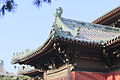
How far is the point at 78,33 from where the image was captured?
8.63m

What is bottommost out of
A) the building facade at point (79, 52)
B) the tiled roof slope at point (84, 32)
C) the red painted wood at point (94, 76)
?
the red painted wood at point (94, 76)

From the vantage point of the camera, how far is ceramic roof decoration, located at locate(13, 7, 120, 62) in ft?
26.5

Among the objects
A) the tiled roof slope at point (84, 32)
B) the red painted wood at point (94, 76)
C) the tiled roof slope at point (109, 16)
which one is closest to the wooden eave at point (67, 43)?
the tiled roof slope at point (84, 32)

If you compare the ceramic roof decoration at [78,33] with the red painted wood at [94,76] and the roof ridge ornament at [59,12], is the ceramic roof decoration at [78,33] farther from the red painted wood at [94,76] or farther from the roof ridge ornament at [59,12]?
the red painted wood at [94,76]

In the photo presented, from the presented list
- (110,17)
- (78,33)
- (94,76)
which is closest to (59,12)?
(78,33)

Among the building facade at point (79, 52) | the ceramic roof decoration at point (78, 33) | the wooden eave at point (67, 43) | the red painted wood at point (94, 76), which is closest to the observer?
the wooden eave at point (67, 43)

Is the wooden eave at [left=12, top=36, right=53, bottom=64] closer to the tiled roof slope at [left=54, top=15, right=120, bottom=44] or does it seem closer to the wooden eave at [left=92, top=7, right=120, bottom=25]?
the tiled roof slope at [left=54, top=15, right=120, bottom=44]

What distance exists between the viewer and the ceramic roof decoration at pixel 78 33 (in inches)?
318

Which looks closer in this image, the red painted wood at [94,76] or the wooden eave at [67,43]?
the wooden eave at [67,43]

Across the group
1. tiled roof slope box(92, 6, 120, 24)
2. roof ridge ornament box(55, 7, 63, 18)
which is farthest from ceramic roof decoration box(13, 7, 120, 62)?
tiled roof slope box(92, 6, 120, 24)

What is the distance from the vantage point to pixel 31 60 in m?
11.0

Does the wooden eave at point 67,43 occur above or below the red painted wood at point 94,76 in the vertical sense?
above

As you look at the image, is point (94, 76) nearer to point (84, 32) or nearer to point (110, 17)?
point (84, 32)

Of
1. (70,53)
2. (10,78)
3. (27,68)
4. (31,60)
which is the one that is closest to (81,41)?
(70,53)
